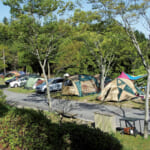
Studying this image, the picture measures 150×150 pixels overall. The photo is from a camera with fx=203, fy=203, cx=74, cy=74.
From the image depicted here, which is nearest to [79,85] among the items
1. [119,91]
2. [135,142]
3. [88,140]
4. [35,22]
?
[119,91]

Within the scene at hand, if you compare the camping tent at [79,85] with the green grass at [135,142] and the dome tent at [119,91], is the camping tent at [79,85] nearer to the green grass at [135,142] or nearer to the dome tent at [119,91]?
the dome tent at [119,91]

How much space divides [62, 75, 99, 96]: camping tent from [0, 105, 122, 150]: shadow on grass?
43.1ft

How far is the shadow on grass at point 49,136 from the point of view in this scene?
536 cm

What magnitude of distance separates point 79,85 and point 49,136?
47.0 feet

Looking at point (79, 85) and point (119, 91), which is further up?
point (79, 85)

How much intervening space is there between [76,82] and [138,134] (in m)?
11.4

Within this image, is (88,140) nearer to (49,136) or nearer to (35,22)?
(49,136)

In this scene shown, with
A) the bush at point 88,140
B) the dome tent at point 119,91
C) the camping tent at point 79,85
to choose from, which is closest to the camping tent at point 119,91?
the dome tent at point 119,91

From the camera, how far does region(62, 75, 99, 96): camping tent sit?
784 inches

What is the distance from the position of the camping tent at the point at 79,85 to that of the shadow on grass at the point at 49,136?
43.1 feet

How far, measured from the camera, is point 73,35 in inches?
524

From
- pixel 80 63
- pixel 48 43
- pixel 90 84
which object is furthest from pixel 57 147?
pixel 80 63

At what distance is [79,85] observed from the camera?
20.0 m

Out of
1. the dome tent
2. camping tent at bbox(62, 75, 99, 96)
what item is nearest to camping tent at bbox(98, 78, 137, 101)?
the dome tent
